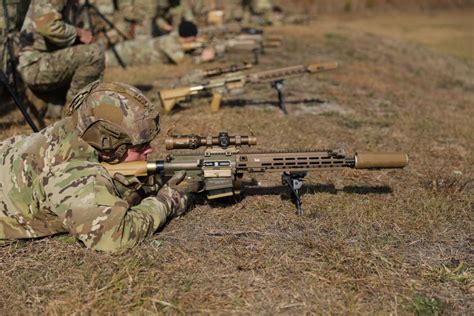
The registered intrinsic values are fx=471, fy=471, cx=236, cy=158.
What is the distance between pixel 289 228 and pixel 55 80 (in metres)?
5.78

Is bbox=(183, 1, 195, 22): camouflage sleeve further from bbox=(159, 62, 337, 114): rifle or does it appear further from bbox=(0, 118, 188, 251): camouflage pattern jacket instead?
bbox=(0, 118, 188, 251): camouflage pattern jacket

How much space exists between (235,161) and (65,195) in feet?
6.07

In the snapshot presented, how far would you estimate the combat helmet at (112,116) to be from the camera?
4223 mm

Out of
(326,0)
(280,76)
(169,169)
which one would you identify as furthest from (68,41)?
(326,0)

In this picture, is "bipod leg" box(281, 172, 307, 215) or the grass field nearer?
the grass field

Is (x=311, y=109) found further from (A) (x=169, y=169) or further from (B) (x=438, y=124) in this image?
(A) (x=169, y=169)

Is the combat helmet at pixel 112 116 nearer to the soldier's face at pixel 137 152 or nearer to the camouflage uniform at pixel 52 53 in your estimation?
the soldier's face at pixel 137 152

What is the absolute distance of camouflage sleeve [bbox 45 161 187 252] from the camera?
4.12 m

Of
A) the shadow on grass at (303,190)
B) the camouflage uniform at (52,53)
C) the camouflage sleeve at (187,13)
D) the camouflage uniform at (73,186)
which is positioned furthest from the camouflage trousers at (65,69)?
the camouflage sleeve at (187,13)

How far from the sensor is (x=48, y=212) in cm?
443

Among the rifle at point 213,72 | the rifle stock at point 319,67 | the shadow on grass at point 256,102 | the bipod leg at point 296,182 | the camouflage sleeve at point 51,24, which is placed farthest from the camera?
the shadow on grass at point 256,102

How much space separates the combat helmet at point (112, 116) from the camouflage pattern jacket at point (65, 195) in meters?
0.14

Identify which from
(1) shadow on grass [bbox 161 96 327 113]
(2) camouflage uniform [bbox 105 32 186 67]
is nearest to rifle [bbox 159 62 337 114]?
(1) shadow on grass [bbox 161 96 327 113]

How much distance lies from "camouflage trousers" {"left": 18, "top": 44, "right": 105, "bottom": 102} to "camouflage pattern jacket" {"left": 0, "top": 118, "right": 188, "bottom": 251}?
4463 millimetres
